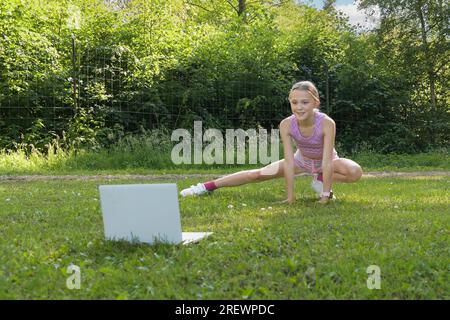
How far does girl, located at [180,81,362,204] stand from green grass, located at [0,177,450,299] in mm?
428

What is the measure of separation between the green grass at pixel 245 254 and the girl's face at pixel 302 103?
1018 millimetres

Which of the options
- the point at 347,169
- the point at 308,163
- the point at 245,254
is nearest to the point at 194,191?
the point at 308,163

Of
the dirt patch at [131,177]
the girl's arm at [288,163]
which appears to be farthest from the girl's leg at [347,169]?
the dirt patch at [131,177]

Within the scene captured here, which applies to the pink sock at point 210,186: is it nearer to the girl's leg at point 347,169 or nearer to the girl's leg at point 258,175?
the girl's leg at point 258,175

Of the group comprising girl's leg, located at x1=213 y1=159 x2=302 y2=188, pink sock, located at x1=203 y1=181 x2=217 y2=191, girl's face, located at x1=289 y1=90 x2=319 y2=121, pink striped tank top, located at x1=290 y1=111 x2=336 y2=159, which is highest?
girl's face, located at x1=289 y1=90 x2=319 y2=121

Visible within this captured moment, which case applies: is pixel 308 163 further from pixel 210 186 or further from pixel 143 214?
pixel 143 214

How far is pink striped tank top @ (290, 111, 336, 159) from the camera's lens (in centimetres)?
596

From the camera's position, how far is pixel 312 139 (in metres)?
6.04

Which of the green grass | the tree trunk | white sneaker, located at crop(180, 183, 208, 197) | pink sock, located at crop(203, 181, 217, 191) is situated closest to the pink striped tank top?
the green grass

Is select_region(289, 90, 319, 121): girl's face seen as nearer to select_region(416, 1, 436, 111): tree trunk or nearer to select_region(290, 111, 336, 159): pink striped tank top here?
select_region(290, 111, 336, 159): pink striped tank top

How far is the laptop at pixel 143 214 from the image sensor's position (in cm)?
349

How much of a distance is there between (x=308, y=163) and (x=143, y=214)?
3126 millimetres

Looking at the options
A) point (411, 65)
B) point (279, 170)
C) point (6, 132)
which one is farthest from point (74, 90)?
point (411, 65)
